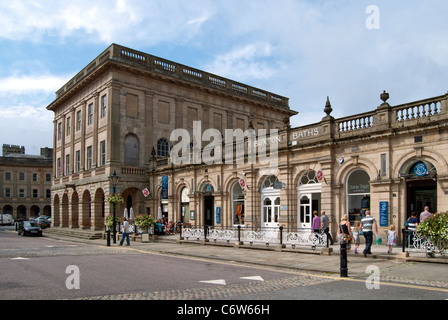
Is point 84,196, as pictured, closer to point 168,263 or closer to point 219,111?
point 219,111

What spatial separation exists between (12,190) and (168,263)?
7765 centimetres

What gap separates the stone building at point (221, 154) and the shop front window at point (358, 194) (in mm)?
53

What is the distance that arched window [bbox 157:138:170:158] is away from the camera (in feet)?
130

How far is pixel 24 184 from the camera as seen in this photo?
3258 inches

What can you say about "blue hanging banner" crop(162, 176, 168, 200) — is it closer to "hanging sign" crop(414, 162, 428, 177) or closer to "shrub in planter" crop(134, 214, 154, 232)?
"shrub in planter" crop(134, 214, 154, 232)

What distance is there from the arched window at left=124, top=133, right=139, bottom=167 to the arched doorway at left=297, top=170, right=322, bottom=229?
61.9ft

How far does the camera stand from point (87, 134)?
134 ft

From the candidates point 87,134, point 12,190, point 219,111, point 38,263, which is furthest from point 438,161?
point 12,190

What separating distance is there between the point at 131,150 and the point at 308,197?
1985cm

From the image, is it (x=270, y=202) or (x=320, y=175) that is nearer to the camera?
(x=320, y=175)

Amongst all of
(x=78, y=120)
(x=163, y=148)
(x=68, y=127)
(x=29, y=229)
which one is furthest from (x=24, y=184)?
(x=163, y=148)

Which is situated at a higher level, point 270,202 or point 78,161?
point 78,161

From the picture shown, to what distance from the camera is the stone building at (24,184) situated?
81062 mm

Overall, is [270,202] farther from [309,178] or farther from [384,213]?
[384,213]
